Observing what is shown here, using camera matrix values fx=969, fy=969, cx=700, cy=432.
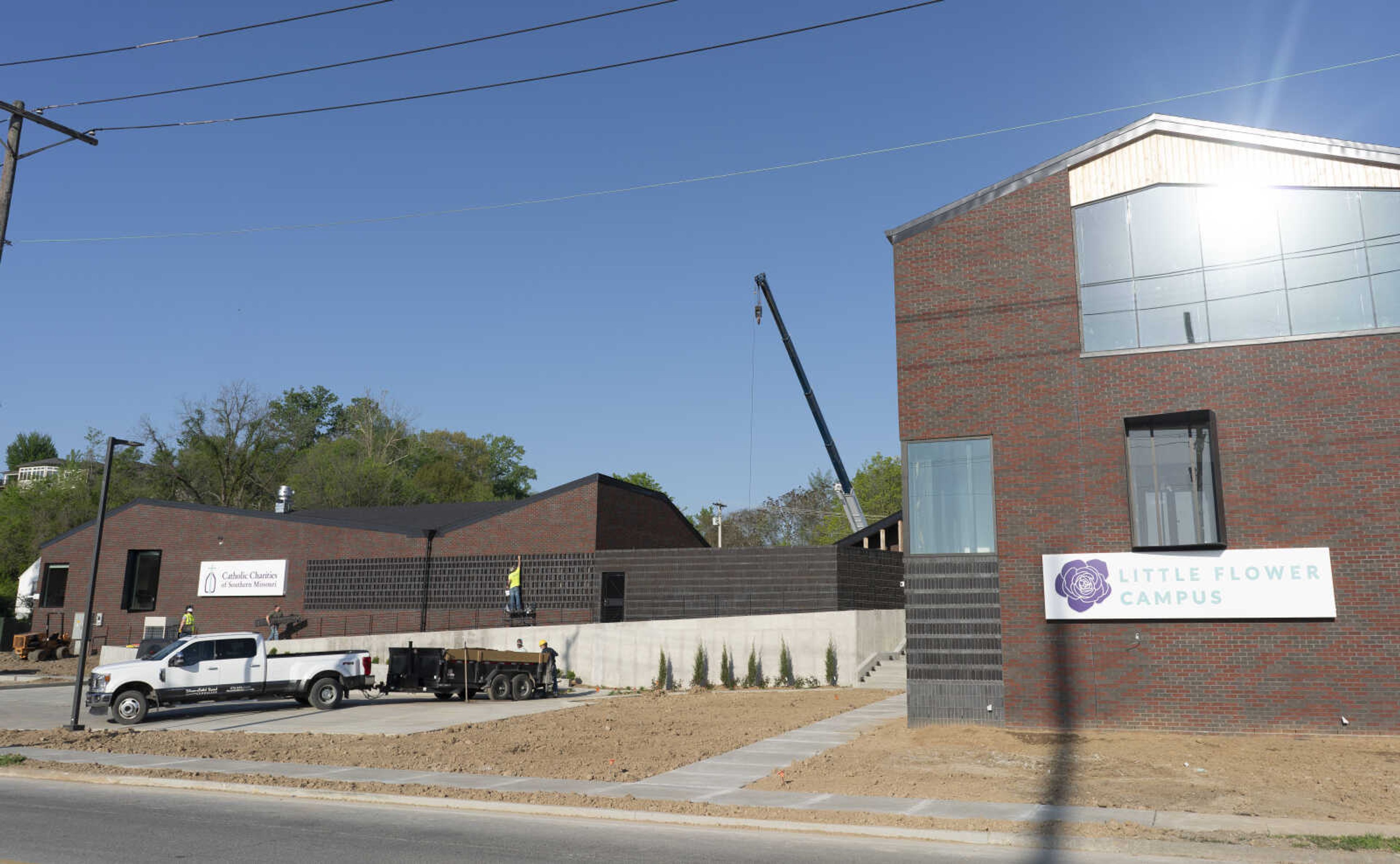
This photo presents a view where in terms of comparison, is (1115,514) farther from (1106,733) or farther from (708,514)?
(708,514)

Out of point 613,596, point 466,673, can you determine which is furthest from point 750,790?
point 613,596

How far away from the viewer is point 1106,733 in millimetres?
18672

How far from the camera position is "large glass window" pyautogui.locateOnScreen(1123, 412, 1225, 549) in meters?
19.1

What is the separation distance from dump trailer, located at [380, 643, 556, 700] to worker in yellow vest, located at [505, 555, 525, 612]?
8445 mm

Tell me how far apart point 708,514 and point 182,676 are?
303 ft

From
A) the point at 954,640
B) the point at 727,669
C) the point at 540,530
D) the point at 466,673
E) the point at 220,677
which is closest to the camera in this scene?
the point at 954,640

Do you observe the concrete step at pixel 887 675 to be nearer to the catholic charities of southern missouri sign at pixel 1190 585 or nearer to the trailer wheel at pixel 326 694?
the catholic charities of southern missouri sign at pixel 1190 585

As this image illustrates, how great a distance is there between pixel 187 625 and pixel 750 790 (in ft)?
119

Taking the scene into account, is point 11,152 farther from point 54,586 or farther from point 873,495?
point 873,495

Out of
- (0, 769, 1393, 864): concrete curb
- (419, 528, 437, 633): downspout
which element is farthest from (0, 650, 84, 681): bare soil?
(0, 769, 1393, 864): concrete curb

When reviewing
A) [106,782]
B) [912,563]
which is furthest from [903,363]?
[106,782]

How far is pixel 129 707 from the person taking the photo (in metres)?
23.5

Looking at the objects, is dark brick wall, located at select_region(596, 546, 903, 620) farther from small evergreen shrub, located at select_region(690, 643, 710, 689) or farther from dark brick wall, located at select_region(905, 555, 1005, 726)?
dark brick wall, located at select_region(905, 555, 1005, 726)

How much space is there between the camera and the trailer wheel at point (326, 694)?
26422 millimetres
